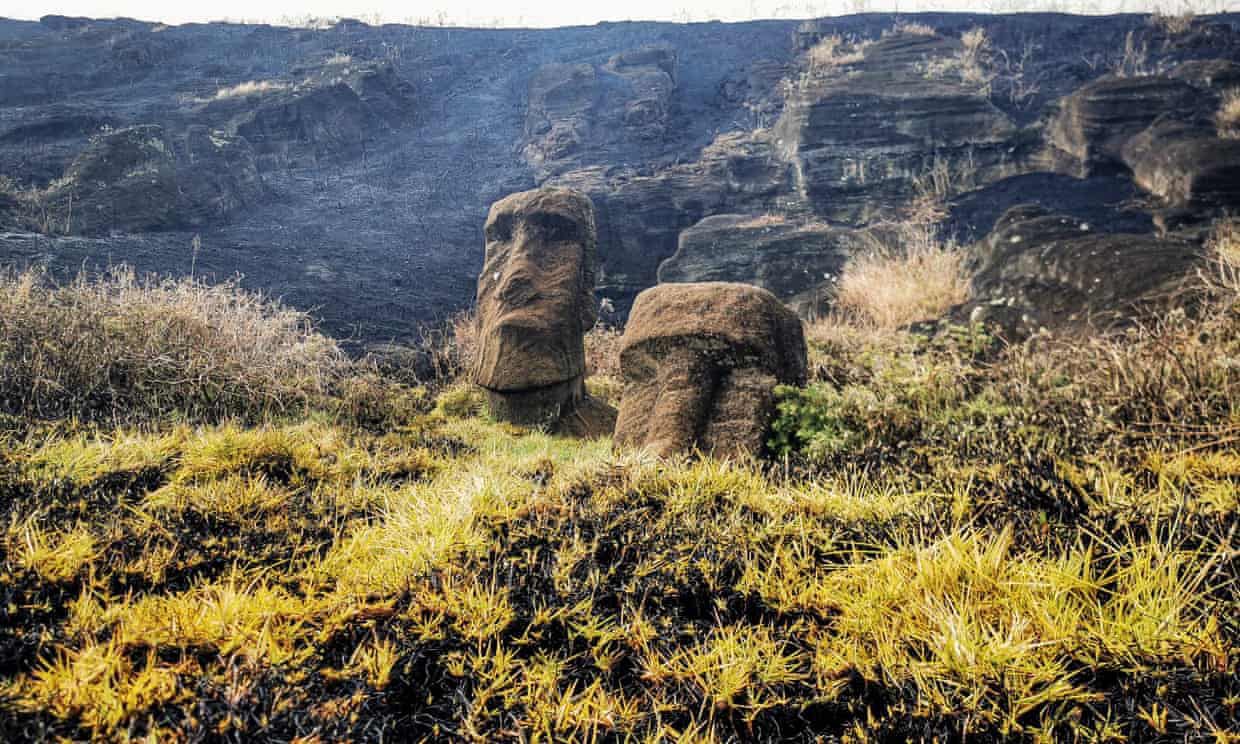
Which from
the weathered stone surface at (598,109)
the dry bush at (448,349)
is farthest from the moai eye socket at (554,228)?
the weathered stone surface at (598,109)

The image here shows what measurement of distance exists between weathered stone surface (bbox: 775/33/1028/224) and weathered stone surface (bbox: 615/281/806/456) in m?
11.4

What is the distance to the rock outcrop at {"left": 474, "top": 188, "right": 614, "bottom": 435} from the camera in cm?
574

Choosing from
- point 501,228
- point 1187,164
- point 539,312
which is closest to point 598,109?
point 501,228

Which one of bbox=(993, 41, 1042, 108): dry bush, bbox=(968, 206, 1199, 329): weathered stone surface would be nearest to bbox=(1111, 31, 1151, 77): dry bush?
bbox=(993, 41, 1042, 108): dry bush

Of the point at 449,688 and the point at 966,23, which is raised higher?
the point at 966,23

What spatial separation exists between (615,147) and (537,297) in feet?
47.1

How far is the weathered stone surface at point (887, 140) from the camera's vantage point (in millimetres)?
13953

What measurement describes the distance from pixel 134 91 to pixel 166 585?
75.7 ft

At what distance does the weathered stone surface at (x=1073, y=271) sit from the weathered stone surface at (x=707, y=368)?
139 inches

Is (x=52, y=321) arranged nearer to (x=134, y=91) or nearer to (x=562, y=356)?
(x=562, y=356)

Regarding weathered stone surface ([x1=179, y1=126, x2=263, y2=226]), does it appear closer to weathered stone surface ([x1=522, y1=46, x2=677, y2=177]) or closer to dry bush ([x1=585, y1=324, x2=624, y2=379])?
weathered stone surface ([x1=522, y1=46, x2=677, y2=177])

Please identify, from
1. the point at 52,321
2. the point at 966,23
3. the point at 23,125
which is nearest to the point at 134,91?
the point at 23,125

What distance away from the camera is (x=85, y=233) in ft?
35.8

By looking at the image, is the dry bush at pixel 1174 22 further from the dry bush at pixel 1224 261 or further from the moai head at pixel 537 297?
the moai head at pixel 537 297
